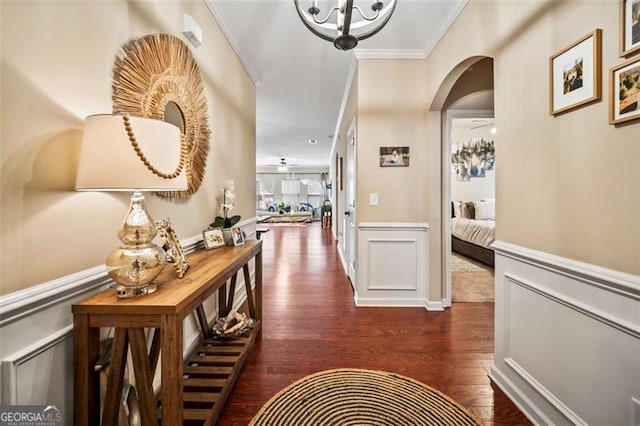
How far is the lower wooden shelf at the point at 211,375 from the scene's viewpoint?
1285 mm

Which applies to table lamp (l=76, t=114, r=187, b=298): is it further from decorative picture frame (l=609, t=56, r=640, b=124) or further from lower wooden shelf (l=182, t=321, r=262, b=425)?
A: decorative picture frame (l=609, t=56, r=640, b=124)

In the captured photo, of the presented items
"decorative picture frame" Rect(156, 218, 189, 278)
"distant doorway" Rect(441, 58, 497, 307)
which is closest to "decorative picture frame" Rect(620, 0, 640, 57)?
"distant doorway" Rect(441, 58, 497, 307)

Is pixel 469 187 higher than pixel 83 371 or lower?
higher

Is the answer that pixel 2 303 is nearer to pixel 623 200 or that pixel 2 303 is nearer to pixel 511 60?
pixel 623 200

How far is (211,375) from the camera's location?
1551mm

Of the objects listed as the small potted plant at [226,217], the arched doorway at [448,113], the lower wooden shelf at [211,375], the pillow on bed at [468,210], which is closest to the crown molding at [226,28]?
the small potted plant at [226,217]

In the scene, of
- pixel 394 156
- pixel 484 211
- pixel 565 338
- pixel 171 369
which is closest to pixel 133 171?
pixel 171 369

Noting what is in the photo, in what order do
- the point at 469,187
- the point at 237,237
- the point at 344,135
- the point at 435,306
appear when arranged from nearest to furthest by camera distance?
1. the point at 237,237
2. the point at 435,306
3. the point at 344,135
4. the point at 469,187

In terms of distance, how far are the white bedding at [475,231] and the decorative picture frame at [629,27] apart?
3804 millimetres

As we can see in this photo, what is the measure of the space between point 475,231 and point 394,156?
288 cm

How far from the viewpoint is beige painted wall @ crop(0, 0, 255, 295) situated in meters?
0.78

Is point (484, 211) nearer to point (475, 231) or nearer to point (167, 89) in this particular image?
point (475, 231)

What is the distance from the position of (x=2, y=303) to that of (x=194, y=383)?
1027mm

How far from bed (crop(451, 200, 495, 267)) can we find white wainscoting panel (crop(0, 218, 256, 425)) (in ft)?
13.9
